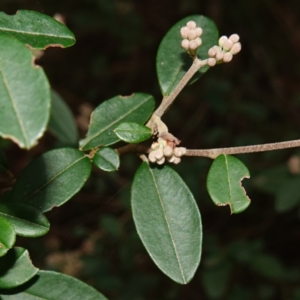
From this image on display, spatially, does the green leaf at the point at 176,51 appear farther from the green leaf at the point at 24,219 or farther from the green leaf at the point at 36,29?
the green leaf at the point at 24,219

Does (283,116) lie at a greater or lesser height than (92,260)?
greater

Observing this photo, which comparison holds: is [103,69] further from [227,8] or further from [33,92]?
[33,92]

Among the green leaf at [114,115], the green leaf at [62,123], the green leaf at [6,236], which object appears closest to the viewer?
the green leaf at [6,236]

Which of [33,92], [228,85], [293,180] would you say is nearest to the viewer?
[33,92]

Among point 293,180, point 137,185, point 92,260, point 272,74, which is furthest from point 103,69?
point 137,185

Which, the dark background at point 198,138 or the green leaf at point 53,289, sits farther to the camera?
the dark background at point 198,138

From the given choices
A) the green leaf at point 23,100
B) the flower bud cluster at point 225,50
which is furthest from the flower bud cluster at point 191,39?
the green leaf at point 23,100

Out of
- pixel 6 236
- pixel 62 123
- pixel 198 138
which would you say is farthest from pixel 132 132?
pixel 198 138

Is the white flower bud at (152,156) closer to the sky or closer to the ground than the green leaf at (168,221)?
closer to the sky

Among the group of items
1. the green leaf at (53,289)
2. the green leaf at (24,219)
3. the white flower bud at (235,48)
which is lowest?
the green leaf at (53,289)
